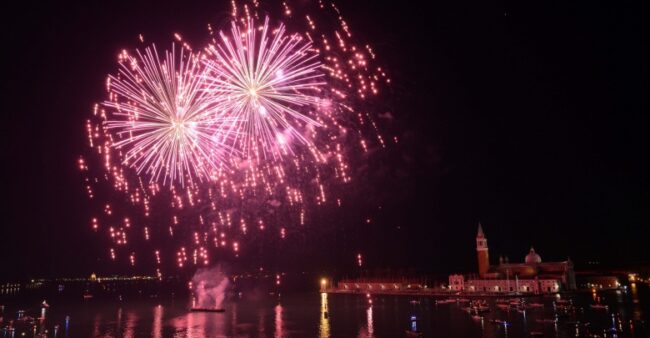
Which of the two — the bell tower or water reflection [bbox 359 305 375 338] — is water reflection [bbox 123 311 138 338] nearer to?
water reflection [bbox 359 305 375 338]

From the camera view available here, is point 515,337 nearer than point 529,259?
Yes

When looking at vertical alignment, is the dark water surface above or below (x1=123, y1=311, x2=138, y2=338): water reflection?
below

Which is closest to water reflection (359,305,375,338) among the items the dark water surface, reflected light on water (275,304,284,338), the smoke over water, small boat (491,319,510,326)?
the dark water surface

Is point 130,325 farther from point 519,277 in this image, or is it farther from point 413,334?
point 519,277

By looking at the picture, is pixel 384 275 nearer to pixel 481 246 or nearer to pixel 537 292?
pixel 481 246

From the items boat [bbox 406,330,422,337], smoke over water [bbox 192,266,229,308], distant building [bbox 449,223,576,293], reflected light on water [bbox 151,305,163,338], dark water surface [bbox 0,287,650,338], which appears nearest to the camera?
boat [bbox 406,330,422,337]

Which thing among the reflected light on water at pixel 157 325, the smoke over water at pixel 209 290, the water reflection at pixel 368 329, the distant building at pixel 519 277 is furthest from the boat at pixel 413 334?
the distant building at pixel 519 277

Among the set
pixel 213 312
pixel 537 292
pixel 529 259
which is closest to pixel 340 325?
pixel 213 312

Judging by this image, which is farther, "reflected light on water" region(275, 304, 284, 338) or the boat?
"reflected light on water" region(275, 304, 284, 338)

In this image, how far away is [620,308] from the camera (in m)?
66.8

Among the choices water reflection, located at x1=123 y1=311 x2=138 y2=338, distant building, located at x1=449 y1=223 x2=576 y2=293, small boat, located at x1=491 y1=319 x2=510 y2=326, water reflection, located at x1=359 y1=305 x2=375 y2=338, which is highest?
distant building, located at x1=449 y1=223 x2=576 y2=293

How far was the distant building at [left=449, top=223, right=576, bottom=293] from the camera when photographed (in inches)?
3974

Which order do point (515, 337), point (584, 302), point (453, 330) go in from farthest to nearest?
1. point (584, 302)
2. point (453, 330)
3. point (515, 337)

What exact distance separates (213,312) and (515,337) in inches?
1870
